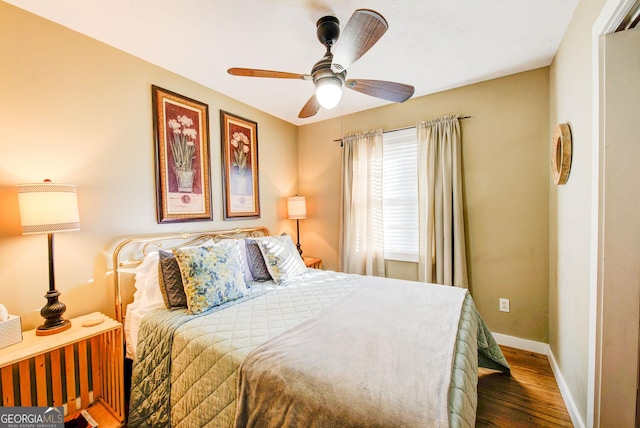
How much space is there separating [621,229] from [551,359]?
1.70 metres

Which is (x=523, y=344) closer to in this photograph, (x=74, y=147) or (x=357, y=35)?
(x=357, y=35)

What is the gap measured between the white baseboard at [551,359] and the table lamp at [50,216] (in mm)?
3164

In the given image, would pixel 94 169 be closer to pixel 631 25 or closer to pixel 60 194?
pixel 60 194

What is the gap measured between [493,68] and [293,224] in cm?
292

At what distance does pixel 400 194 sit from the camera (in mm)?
3109

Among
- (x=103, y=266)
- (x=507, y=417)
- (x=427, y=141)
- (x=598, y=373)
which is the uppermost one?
(x=427, y=141)

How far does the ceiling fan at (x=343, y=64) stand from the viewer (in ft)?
4.04

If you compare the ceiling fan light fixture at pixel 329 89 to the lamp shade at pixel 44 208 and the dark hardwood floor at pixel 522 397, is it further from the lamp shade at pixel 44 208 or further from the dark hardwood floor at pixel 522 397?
the dark hardwood floor at pixel 522 397

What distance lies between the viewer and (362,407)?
2.94 feet

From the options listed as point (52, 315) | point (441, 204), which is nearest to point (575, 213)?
point (441, 204)

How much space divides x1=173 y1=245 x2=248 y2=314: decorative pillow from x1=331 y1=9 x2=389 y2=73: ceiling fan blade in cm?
152

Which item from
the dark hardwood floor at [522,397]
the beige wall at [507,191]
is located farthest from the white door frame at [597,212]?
the beige wall at [507,191]

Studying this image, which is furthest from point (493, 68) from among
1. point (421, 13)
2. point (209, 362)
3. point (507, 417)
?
point (209, 362)

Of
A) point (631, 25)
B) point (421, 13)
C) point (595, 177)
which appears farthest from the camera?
point (421, 13)
